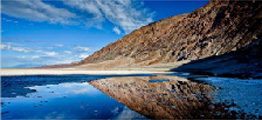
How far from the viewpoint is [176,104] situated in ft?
21.3

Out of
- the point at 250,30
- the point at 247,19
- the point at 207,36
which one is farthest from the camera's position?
the point at 207,36

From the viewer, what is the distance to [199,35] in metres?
60.1

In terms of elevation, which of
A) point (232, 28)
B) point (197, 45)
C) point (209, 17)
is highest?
point (209, 17)

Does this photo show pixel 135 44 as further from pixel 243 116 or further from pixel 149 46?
pixel 243 116

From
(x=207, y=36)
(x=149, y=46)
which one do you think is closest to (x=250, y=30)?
(x=207, y=36)

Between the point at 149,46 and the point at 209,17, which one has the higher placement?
the point at 209,17

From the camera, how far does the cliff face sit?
46188 millimetres

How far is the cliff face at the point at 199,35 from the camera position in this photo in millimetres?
46188

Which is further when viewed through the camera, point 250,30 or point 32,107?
point 250,30

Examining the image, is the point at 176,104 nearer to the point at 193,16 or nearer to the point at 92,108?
the point at 92,108

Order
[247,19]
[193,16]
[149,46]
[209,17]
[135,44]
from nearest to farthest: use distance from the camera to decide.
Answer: [247,19] < [209,17] < [193,16] < [149,46] < [135,44]

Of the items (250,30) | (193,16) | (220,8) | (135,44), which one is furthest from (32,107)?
(135,44)

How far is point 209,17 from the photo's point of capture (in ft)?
198

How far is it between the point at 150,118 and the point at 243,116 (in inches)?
110
